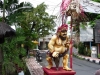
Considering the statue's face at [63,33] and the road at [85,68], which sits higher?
the statue's face at [63,33]

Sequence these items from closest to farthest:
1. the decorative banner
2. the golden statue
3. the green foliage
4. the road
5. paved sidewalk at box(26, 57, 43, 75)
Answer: the golden statue → the decorative banner → the green foliage → paved sidewalk at box(26, 57, 43, 75) → the road

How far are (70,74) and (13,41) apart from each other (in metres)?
2.39

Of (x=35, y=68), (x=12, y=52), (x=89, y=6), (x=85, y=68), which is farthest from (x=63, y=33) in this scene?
(x=85, y=68)

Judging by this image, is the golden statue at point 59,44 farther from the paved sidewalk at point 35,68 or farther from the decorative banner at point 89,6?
the paved sidewalk at point 35,68

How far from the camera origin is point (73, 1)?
4.82m

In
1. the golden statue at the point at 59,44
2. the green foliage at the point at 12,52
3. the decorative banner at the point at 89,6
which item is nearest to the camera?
the golden statue at the point at 59,44

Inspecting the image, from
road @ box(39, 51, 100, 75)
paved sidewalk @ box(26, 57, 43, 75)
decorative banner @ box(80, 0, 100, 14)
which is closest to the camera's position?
decorative banner @ box(80, 0, 100, 14)

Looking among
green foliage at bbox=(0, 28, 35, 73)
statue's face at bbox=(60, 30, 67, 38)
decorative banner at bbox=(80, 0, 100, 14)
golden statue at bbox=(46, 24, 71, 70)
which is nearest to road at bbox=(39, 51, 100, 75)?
green foliage at bbox=(0, 28, 35, 73)

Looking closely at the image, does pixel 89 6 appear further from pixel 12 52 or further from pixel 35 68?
pixel 35 68

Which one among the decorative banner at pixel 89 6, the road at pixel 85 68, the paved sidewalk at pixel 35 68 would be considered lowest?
the road at pixel 85 68

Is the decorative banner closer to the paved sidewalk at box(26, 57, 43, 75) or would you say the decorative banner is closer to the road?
the paved sidewalk at box(26, 57, 43, 75)

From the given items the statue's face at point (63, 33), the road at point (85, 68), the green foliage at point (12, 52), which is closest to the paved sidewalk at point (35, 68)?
the road at point (85, 68)

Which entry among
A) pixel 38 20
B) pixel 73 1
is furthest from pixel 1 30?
pixel 38 20

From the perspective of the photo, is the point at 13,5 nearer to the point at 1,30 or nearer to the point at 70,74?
the point at 1,30
